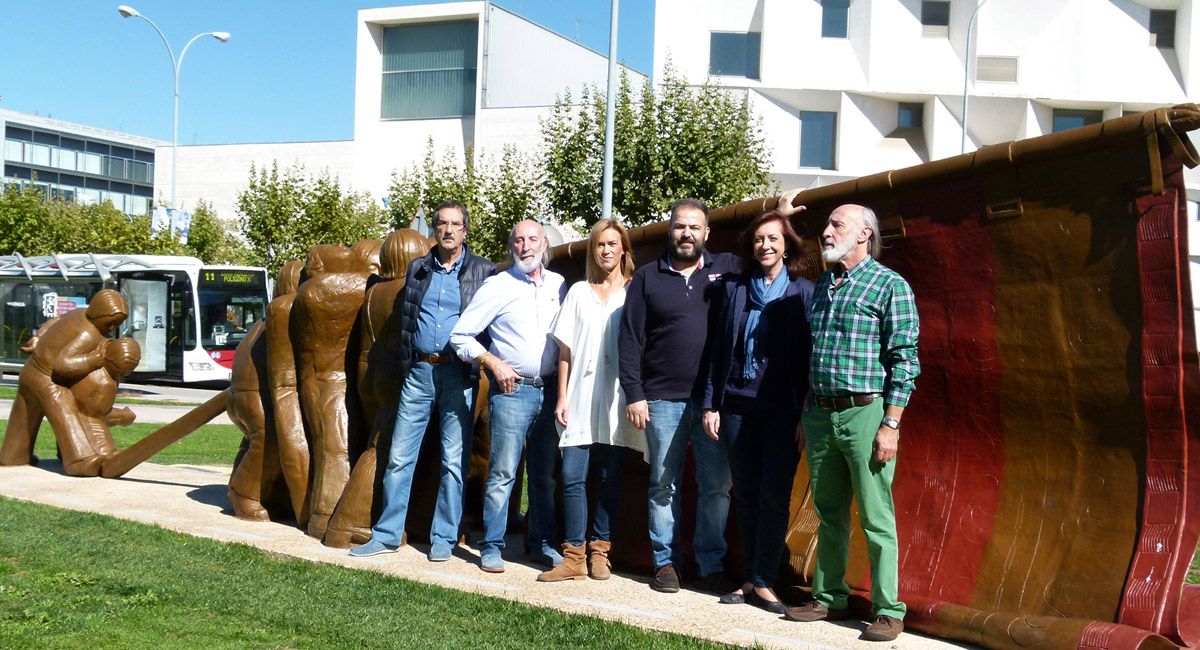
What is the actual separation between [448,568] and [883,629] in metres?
2.50

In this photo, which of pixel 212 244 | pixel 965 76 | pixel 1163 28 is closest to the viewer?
pixel 965 76

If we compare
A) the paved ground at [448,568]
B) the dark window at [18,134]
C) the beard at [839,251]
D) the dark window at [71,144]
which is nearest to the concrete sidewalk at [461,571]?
the paved ground at [448,568]

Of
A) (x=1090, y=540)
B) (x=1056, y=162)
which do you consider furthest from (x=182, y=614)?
(x=1056, y=162)

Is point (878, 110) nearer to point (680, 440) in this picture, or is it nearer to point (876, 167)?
point (876, 167)

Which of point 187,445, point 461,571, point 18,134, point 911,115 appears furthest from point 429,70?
point 461,571

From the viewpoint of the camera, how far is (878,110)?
40125 millimetres

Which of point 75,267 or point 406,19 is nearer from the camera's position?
point 75,267

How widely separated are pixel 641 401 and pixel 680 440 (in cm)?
27

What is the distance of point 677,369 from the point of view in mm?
5730

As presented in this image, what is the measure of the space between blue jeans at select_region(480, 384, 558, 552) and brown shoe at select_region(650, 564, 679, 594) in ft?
2.91

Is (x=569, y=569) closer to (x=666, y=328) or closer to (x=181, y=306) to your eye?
(x=666, y=328)

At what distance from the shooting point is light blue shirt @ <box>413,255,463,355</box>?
668cm

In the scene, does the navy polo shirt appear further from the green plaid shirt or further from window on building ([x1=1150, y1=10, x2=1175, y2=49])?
window on building ([x1=1150, y1=10, x2=1175, y2=49])

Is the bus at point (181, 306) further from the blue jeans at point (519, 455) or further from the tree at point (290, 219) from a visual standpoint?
the blue jeans at point (519, 455)
